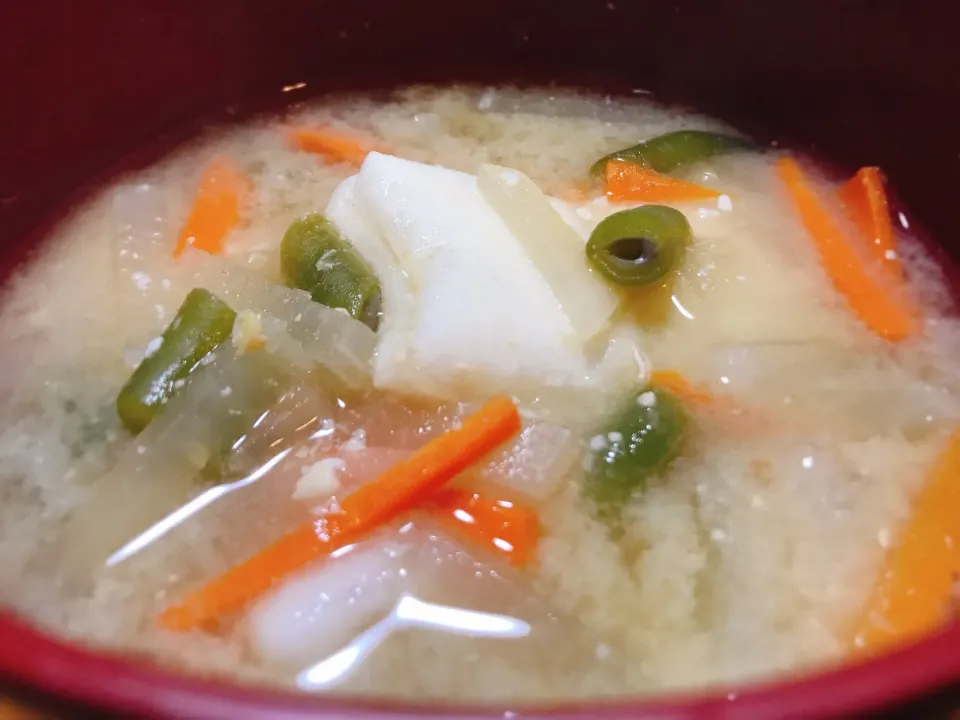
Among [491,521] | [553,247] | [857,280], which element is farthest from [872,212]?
[491,521]

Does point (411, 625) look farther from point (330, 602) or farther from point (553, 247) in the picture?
point (553, 247)

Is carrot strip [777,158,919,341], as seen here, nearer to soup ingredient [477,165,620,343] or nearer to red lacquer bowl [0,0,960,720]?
red lacquer bowl [0,0,960,720]

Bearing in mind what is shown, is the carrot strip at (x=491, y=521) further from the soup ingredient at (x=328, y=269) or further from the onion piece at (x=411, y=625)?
the soup ingredient at (x=328, y=269)

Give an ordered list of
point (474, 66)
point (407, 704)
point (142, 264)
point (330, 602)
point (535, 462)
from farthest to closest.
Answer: point (474, 66), point (142, 264), point (535, 462), point (330, 602), point (407, 704)

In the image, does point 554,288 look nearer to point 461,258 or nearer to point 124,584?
point 461,258

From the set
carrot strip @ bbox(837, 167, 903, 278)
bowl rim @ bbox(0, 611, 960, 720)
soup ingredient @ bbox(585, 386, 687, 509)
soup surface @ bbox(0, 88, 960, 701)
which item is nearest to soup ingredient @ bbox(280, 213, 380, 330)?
soup surface @ bbox(0, 88, 960, 701)

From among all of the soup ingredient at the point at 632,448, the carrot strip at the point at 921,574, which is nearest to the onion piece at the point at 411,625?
the soup ingredient at the point at 632,448

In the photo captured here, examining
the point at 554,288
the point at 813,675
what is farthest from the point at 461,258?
the point at 813,675
